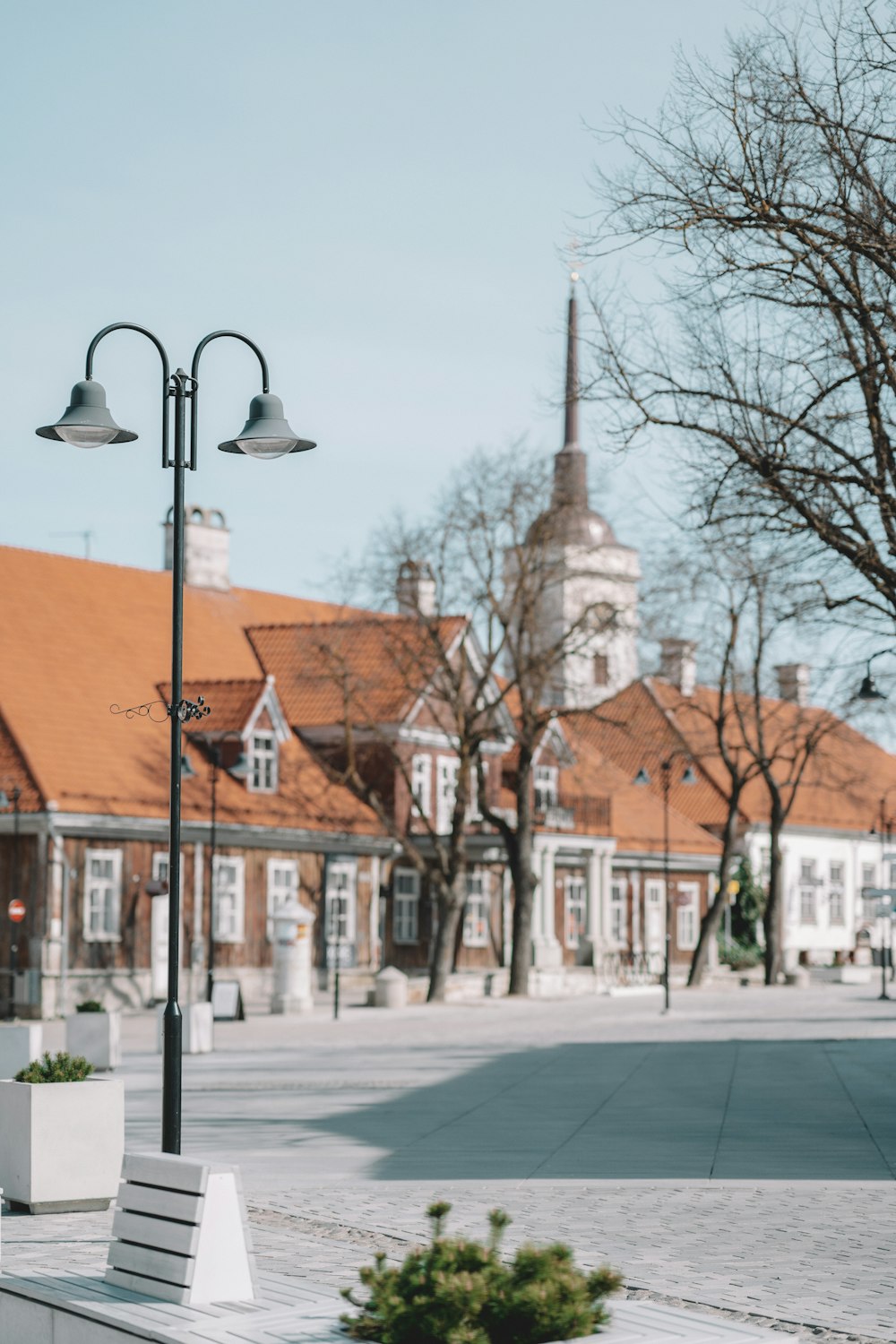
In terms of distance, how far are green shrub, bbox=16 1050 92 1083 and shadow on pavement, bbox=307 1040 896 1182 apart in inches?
120

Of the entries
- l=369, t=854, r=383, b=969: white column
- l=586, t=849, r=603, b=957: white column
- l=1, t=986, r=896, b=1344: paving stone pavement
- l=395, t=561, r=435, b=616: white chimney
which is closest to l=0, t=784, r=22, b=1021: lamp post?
l=1, t=986, r=896, b=1344: paving stone pavement

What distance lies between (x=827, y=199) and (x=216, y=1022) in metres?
23.2

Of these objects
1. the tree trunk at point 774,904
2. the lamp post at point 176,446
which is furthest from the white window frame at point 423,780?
the lamp post at point 176,446

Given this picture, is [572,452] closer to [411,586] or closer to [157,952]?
[411,586]

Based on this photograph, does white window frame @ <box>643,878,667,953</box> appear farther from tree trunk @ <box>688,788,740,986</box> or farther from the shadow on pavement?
the shadow on pavement

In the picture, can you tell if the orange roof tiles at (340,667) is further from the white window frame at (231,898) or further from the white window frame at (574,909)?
the white window frame at (574,909)

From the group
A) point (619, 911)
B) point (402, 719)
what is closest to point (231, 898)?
point (402, 719)

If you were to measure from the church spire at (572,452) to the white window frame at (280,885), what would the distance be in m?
10.7

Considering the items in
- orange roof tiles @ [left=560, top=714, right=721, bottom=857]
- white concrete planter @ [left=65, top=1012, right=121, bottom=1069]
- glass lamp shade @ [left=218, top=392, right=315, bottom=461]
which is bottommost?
white concrete planter @ [left=65, top=1012, right=121, bottom=1069]

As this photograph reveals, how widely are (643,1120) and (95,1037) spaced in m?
8.06

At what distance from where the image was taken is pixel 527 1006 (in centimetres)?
4412

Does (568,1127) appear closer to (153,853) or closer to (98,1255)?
(98,1255)

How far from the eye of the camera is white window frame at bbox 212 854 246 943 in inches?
1706

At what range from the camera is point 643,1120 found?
19.1m
